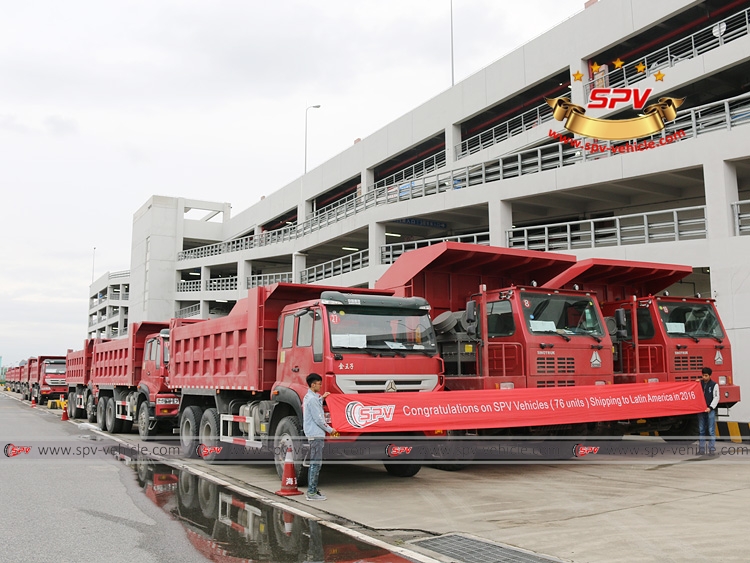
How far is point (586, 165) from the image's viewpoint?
20812mm

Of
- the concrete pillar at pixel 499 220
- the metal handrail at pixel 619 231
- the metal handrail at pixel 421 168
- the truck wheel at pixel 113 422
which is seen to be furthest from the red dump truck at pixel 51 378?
the metal handrail at pixel 619 231

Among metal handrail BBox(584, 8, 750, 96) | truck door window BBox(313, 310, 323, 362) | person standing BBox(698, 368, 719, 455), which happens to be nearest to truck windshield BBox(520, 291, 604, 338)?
person standing BBox(698, 368, 719, 455)

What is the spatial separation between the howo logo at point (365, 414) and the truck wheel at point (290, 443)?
36.0 inches

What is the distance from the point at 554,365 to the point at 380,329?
3331 mm

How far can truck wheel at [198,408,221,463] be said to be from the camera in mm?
11695

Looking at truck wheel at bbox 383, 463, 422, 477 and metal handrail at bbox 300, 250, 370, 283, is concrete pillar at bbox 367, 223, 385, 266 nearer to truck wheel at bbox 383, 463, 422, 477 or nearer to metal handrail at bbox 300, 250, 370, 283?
metal handrail at bbox 300, 250, 370, 283

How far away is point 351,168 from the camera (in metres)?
36.9

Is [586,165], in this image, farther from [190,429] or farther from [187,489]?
[187,489]

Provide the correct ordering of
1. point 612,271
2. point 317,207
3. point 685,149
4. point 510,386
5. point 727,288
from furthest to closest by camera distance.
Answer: point 317,207
point 685,149
point 727,288
point 612,271
point 510,386

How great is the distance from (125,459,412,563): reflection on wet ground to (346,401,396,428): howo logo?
1.39 metres

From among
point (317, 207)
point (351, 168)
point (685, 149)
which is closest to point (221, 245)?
point (317, 207)

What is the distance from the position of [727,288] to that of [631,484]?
9403 mm

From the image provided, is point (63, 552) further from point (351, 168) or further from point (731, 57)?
point (351, 168)

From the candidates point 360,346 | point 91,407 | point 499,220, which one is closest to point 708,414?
point 360,346
